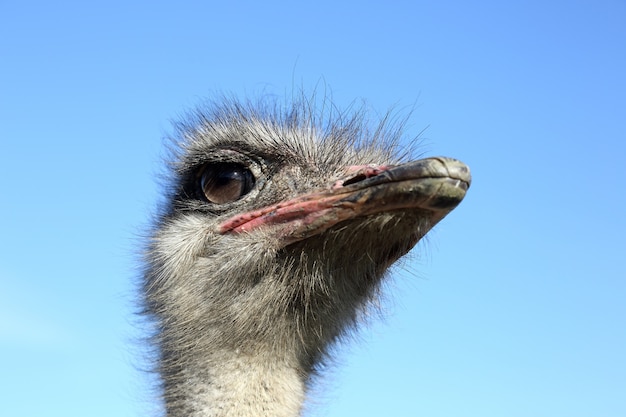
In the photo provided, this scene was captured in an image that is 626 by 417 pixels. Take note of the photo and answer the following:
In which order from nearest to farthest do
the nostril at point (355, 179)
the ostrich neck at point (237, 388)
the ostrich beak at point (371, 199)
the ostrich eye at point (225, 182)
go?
1. the ostrich beak at point (371, 199)
2. the nostril at point (355, 179)
3. the ostrich neck at point (237, 388)
4. the ostrich eye at point (225, 182)

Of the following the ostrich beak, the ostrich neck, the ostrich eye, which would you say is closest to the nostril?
the ostrich beak

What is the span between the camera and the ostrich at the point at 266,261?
3693mm

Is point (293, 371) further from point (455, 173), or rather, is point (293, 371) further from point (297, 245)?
point (455, 173)

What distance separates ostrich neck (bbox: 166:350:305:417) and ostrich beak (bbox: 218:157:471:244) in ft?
1.66

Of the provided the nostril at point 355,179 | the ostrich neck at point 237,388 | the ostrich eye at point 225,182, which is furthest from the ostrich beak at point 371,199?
the ostrich neck at point 237,388

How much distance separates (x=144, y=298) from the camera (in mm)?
4496

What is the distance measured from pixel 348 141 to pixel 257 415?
4.28 ft

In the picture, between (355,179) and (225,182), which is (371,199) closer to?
(355,179)

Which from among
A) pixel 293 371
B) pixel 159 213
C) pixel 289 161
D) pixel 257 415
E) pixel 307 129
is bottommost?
pixel 257 415

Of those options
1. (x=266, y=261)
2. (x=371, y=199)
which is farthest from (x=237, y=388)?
(x=371, y=199)

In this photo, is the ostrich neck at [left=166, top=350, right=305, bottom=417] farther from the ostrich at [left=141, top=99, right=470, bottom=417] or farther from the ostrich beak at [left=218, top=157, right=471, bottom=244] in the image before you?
the ostrich beak at [left=218, top=157, right=471, bottom=244]

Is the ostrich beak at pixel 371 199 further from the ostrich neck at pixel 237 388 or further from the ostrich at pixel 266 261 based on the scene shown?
the ostrich neck at pixel 237 388

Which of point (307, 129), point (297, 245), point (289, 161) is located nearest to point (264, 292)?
point (297, 245)

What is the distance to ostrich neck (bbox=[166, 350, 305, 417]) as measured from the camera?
3.76 metres
